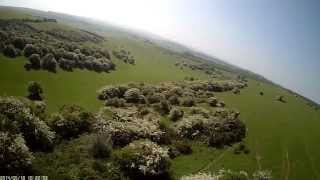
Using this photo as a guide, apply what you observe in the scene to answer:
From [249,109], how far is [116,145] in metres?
75.0

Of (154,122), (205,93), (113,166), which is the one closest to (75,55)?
(205,93)

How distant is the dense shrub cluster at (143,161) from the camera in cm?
5859

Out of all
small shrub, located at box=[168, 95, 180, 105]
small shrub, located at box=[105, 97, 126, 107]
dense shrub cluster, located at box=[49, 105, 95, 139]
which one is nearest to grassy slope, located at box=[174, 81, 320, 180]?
dense shrub cluster, located at box=[49, 105, 95, 139]

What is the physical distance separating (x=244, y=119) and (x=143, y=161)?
6387cm

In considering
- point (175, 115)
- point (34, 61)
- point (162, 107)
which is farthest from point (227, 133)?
point (34, 61)

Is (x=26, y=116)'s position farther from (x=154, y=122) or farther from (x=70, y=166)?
(x=154, y=122)

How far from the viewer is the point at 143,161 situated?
59250mm

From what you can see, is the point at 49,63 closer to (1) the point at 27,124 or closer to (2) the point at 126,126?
(2) the point at 126,126

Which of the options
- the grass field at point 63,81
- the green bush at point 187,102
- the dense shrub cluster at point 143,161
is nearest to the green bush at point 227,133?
the green bush at point 187,102

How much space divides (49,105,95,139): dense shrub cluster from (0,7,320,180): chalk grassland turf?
3272mm

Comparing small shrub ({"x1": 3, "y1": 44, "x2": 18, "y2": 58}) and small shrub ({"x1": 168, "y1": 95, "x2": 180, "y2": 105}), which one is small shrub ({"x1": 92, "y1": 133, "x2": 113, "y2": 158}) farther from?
small shrub ({"x1": 3, "y1": 44, "x2": 18, "y2": 58})

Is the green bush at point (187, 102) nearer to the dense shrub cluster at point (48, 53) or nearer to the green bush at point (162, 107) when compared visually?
the green bush at point (162, 107)

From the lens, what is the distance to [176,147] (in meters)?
76.0

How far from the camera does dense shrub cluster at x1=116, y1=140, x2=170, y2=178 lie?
2307 inches
